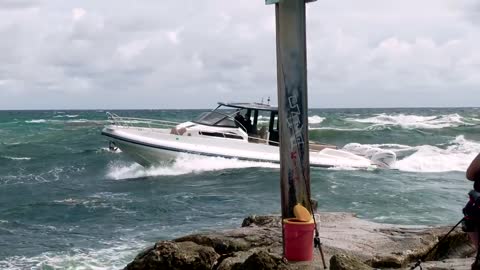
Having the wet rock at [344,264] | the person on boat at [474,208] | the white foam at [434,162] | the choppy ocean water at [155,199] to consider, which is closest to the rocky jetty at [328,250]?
the wet rock at [344,264]

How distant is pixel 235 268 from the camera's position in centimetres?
577

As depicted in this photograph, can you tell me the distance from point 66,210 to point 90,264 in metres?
5.18

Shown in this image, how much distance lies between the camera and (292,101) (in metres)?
6.08

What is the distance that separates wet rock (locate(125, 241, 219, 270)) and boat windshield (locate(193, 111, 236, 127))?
1303 centimetres

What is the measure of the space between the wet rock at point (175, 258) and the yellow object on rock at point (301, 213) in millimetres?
994

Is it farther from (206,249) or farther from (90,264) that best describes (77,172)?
(206,249)

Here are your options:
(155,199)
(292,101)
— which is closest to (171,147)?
(155,199)

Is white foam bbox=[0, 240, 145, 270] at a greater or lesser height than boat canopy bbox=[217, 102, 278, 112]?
lesser

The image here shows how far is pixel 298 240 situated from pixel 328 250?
2.46 ft

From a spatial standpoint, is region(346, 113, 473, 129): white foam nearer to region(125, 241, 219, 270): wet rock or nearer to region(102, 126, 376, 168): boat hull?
region(102, 126, 376, 168): boat hull

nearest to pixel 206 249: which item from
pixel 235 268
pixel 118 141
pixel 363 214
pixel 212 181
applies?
pixel 235 268

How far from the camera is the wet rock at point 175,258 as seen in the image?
6105mm

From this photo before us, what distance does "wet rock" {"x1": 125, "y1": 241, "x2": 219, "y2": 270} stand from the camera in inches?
240

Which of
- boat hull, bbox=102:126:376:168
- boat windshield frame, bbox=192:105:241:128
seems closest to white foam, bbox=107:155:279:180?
boat hull, bbox=102:126:376:168
